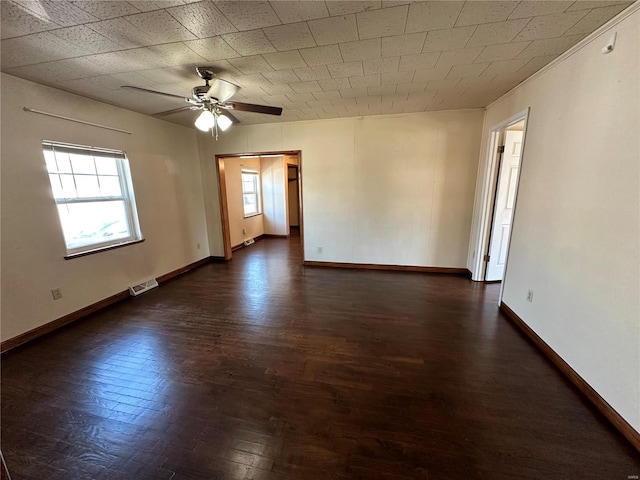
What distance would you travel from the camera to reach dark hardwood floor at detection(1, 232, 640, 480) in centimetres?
139

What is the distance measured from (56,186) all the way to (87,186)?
34 cm

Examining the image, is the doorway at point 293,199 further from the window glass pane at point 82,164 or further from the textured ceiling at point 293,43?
the window glass pane at point 82,164

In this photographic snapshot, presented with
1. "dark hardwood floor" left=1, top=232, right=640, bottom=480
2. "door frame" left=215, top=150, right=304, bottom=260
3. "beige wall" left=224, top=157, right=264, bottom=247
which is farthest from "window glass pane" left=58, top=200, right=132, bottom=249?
"beige wall" left=224, top=157, right=264, bottom=247

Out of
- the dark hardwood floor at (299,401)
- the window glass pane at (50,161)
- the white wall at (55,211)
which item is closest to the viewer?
the dark hardwood floor at (299,401)

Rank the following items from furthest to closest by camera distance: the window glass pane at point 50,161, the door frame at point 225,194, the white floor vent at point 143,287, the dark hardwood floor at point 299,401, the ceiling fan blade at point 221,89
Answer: the door frame at point 225,194
the white floor vent at point 143,287
the window glass pane at point 50,161
the ceiling fan blade at point 221,89
the dark hardwood floor at point 299,401

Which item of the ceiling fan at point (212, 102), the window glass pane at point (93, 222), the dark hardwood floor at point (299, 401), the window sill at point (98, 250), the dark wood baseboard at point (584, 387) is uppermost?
the ceiling fan at point (212, 102)

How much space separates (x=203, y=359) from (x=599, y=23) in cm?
391

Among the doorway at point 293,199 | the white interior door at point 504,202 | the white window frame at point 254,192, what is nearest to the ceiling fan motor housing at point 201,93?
the white interior door at point 504,202

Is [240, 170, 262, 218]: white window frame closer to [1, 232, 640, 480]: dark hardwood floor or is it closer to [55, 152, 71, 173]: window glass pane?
[55, 152, 71, 173]: window glass pane

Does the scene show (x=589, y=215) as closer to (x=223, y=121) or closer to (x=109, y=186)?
(x=223, y=121)

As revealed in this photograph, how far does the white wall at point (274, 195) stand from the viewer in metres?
7.17

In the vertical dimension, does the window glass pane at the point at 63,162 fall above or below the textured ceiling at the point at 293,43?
below

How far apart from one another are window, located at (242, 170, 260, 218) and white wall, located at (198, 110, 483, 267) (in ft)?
6.00

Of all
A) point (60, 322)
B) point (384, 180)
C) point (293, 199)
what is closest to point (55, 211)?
point (60, 322)
